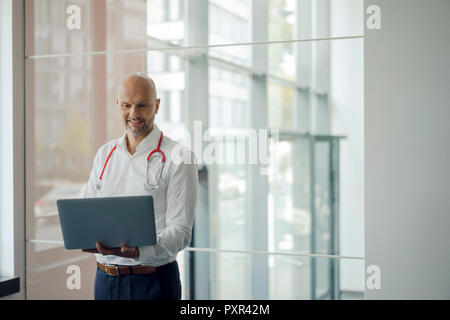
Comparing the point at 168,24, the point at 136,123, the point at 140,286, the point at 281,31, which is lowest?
the point at 140,286

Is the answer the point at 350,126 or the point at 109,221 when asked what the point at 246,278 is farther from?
the point at 109,221

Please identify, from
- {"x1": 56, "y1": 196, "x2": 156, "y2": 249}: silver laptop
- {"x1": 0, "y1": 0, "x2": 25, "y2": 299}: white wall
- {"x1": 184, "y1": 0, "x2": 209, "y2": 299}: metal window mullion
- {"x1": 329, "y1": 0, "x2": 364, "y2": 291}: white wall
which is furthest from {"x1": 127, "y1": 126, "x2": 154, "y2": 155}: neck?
{"x1": 0, "y1": 0, "x2": 25, "y2": 299}: white wall

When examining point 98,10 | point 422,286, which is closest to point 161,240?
point 422,286

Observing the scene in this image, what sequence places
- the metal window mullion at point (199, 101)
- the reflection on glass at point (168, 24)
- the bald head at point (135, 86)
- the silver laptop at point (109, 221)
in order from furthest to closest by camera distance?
the metal window mullion at point (199, 101)
the reflection on glass at point (168, 24)
the bald head at point (135, 86)
the silver laptop at point (109, 221)

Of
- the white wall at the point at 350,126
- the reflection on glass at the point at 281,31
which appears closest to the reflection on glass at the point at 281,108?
the reflection on glass at the point at 281,31

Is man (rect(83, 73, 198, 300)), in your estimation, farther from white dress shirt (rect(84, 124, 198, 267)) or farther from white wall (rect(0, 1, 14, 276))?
white wall (rect(0, 1, 14, 276))

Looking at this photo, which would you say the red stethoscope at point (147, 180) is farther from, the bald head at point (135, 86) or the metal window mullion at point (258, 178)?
the metal window mullion at point (258, 178)

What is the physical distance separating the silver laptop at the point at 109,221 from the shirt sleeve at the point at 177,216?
3.9 inches

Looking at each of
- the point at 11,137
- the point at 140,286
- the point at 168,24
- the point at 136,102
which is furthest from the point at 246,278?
the point at 11,137

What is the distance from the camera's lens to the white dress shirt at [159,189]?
6.55ft

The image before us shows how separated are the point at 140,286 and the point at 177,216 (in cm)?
37

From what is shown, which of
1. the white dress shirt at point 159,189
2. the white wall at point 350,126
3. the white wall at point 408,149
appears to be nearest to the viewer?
the white dress shirt at point 159,189

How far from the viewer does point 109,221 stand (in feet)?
6.23
